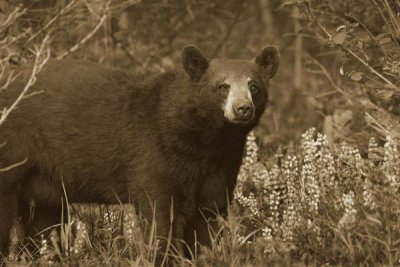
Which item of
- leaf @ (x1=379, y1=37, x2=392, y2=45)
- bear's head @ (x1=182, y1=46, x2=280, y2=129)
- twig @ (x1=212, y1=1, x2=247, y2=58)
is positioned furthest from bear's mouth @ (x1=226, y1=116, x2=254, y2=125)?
twig @ (x1=212, y1=1, x2=247, y2=58)

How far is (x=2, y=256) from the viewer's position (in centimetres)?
640

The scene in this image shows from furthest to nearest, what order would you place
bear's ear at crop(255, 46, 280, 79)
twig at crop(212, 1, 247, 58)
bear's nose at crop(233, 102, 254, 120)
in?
twig at crop(212, 1, 247, 58), bear's ear at crop(255, 46, 280, 79), bear's nose at crop(233, 102, 254, 120)

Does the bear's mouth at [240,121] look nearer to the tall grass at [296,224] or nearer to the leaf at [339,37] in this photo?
the tall grass at [296,224]

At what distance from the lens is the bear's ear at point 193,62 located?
258 inches

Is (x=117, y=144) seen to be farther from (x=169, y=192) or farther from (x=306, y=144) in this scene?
(x=306, y=144)

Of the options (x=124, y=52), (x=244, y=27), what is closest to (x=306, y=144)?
(x=124, y=52)

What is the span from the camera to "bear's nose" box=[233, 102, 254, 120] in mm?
6160

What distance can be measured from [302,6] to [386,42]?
2.23 ft

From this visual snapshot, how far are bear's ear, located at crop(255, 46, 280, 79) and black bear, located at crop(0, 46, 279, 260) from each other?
0.32 feet

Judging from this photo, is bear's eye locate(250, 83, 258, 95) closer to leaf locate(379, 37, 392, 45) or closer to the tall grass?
the tall grass

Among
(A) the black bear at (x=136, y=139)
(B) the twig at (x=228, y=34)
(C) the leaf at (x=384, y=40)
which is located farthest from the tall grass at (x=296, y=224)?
(B) the twig at (x=228, y=34)

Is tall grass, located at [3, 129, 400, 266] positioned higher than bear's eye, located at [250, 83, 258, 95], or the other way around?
bear's eye, located at [250, 83, 258, 95]

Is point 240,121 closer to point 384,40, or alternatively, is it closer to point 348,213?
point 348,213

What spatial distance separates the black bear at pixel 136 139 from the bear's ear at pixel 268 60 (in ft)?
0.32
